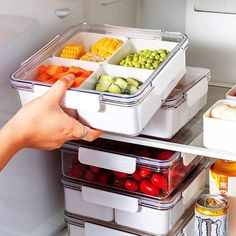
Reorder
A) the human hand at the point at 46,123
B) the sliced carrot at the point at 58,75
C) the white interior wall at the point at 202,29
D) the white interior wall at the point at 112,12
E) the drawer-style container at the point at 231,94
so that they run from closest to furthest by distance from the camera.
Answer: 1. the human hand at the point at 46,123
2. the sliced carrot at the point at 58,75
3. the drawer-style container at the point at 231,94
4. the white interior wall at the point at 112,12
5. the white interior wall at the point at 202,29

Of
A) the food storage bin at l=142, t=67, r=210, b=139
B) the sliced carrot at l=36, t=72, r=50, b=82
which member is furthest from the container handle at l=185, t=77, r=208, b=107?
the sliced carrot at l=36, t=72, r=50, b=82

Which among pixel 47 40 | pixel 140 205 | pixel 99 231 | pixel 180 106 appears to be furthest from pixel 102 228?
pixel 47 40

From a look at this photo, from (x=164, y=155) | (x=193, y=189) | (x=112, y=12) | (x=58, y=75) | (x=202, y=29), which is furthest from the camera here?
(x=202, y=29)

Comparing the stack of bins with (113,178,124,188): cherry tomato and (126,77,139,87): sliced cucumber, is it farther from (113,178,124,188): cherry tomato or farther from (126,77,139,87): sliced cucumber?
(126,77,139,87): sliced cucumber

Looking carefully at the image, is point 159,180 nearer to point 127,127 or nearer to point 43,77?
point 127,127

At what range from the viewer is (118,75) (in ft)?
4.06

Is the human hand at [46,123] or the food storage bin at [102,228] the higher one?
the human hand at [46,123]

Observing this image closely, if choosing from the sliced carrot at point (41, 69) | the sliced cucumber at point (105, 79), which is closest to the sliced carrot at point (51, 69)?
the sliced carrot at point (41, 69)

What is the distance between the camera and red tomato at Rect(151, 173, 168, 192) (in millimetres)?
1313

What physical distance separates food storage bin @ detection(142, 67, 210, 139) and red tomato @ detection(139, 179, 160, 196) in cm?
12

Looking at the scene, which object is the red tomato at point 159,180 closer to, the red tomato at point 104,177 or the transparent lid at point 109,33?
the red tomato at point 104,177

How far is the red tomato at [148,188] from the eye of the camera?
4.36 feet

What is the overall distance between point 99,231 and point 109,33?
0.48 m

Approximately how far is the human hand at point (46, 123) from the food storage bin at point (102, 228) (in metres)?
0.34
